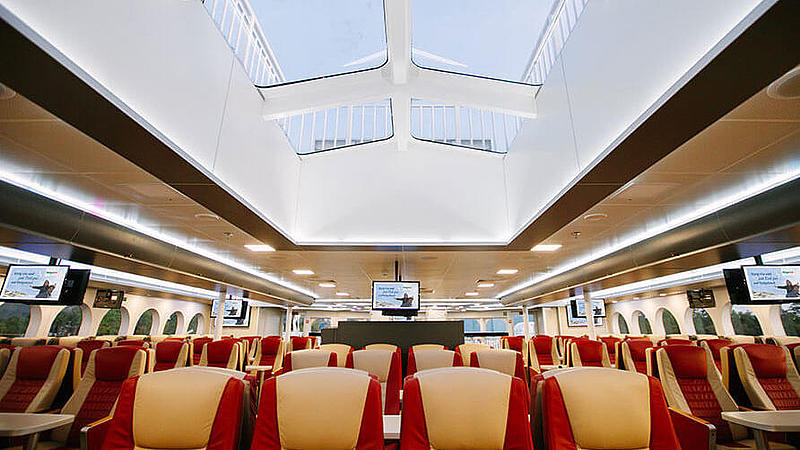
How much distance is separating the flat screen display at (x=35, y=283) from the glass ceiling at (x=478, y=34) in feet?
25.3

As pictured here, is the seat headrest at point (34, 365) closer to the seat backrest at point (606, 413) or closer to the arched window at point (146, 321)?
the seat backrest at point (606, 413)

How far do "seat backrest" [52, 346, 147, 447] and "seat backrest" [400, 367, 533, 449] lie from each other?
317cm

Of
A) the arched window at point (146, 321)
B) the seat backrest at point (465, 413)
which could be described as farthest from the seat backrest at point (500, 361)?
the arched window at point (146, 321)

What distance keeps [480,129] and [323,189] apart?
3327 millimetres

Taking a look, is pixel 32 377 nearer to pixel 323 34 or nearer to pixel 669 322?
pixel 323 34

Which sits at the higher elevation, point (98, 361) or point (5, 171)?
point (5, 171)

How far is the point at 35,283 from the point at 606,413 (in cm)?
925

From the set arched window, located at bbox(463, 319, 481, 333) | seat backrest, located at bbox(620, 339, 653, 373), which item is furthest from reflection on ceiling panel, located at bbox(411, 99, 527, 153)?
A: arched window, located at bbox(463, 319, 481, 333)

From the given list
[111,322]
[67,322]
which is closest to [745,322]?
[67,322]

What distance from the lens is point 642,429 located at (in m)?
1.69

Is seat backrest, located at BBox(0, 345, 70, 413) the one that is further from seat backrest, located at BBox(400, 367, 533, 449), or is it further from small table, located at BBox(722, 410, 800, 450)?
small table, located at BBox(722, 410, 800, 450)

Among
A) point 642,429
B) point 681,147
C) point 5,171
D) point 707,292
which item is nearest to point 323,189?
point 5,171

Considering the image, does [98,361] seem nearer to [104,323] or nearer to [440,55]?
[440,55]

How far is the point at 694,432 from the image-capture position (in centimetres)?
279
